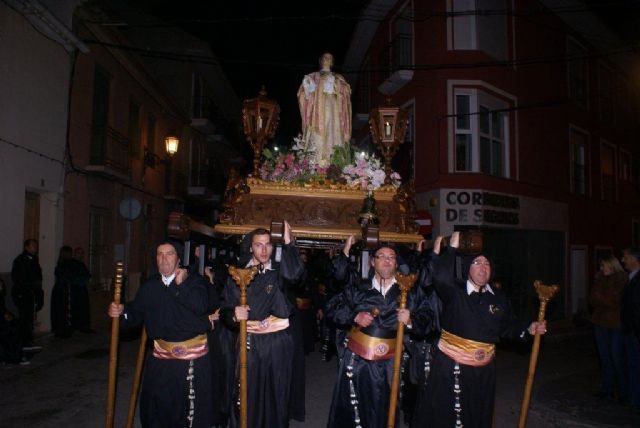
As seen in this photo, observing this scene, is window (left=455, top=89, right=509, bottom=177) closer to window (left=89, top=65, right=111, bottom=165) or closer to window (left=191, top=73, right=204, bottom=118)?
window (left=89, top=65, right=111, bottom=165)

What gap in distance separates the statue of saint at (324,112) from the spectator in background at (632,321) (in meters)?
3.63

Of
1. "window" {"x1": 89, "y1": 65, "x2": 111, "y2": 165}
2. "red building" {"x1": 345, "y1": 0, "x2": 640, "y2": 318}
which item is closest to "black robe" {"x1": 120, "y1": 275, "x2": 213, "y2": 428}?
"red building" {"x1": 345, "y1": 0, "x2": 640, "y2": 318}

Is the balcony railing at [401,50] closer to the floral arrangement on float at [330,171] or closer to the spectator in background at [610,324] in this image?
the spectator in background at [610,324]

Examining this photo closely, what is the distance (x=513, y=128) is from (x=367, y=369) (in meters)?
10.5

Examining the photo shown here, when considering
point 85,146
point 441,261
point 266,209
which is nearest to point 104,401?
point 266,209

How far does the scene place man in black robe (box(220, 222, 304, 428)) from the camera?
427 cm

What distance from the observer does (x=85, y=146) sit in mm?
12289

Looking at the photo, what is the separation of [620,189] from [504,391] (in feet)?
44.5

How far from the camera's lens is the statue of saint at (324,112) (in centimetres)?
608

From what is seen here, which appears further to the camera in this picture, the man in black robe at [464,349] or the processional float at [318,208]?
the processional float at [318,208]

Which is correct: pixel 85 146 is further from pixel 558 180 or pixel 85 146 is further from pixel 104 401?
pixel 558 180

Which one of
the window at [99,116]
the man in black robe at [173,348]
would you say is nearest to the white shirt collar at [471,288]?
the man in black robe at [173,348]

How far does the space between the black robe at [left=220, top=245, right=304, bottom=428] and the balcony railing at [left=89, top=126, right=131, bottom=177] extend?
9.24 metres

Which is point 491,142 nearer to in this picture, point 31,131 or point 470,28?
point 470,28
